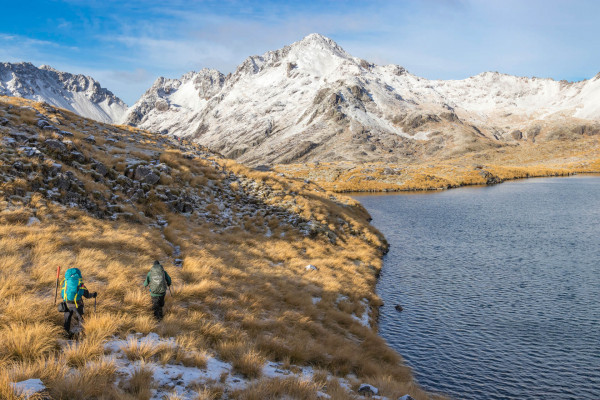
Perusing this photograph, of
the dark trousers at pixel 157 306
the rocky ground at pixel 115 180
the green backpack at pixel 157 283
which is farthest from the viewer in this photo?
the rocky ground at pixel 115 180

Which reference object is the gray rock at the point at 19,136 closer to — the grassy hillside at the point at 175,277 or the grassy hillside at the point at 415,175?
the grassy hillside at the point at 175,277

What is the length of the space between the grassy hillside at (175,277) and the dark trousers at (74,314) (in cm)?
36

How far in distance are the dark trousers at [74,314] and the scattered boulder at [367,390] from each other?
28.6ft

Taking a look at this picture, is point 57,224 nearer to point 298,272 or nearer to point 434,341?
point 298,272

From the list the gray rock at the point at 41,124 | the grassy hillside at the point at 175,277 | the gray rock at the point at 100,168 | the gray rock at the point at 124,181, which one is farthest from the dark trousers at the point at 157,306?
the gray rock at the point at 41,124

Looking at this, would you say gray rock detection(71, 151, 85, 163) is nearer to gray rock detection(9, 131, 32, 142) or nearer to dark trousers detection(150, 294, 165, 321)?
gray rock detection(9, 131, 32, 142)

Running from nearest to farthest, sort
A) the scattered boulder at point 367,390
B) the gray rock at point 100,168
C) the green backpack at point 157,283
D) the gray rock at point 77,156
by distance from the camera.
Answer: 1. the scattered boulder at point 367,390
2. the green backpack at point 157,283
3. the gray rock at point 77,156
4. the gray rock at point 100,168

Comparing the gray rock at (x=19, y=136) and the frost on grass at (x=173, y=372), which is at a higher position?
the gray rock at (x=19, y=136)

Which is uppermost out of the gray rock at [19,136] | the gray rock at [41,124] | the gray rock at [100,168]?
the gray rock at [41,124]

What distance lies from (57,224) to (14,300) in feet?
29.3

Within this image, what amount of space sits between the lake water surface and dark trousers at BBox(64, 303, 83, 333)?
1327cm

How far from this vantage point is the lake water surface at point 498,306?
49.5 feet

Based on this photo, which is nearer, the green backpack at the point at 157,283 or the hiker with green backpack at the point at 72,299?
the hiker with green backpack at the point at 72,299

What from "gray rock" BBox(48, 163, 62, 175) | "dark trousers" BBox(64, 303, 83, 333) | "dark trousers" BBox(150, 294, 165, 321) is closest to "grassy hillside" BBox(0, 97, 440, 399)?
"gray rock" BBox(48, 163, 62, 175)
